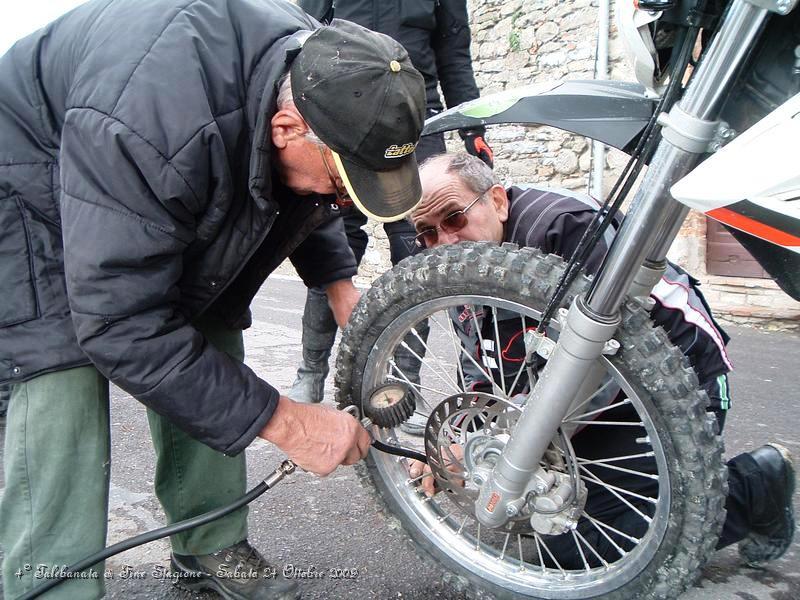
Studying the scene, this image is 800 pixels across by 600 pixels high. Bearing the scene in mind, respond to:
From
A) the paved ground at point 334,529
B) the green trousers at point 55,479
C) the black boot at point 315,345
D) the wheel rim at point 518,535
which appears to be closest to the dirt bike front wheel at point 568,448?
the wheel rim at point 518,535

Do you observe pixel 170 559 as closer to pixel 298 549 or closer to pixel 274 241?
pixel 298 549

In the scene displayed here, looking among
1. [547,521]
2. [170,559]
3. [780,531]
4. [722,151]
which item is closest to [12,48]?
[170,559]

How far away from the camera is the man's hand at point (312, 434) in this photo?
150 centimetres

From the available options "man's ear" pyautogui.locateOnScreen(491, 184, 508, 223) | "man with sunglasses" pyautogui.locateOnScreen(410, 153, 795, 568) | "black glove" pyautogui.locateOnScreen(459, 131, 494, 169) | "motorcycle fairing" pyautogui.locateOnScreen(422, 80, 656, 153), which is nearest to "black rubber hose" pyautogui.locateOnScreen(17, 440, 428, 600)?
"man with sunglasses" pyautogui.locateOnScreen(410, 153, 795, 568)

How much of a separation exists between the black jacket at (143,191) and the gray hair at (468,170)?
18.9 inches

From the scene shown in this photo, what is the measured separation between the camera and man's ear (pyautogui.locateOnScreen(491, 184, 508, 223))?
6.36 ft

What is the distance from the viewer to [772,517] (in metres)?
1.77

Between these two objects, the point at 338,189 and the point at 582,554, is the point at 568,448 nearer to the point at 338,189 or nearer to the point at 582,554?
the point at 582,554

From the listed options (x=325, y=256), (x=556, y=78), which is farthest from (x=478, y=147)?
(x=556, y=78)

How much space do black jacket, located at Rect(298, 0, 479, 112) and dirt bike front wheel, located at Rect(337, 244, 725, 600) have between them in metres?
1.41

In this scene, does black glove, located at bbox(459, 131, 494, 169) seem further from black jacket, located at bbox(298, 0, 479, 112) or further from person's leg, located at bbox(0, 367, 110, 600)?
person's leg, located at bbox(0, 367, 110, 600)

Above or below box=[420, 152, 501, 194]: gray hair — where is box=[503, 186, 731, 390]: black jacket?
below

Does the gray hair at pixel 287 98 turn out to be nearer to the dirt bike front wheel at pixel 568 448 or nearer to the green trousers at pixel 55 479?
the dirt bike front wheel at pixel 568 448

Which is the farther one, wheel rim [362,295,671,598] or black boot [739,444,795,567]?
black boot [739,444,795,567]
